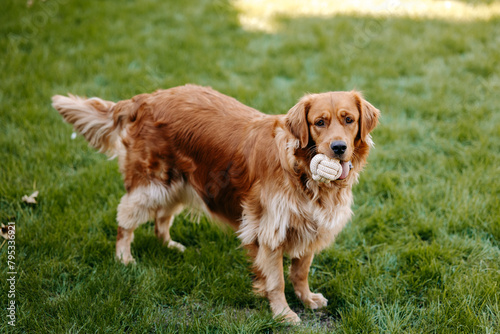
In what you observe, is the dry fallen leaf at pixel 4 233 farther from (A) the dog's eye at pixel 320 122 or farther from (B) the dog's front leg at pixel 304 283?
(A) the dog's eye at pixel 320 122

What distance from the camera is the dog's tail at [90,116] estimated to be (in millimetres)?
3664

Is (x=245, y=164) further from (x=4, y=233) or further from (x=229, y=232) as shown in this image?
(x=4, y=233)

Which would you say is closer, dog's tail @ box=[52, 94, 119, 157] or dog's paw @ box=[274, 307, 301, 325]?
dog's paw @ box=[274, 307, 301, 325]

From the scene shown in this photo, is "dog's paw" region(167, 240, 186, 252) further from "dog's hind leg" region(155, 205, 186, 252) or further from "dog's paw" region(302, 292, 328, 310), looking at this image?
"dog's paw" region(302, 292, 328, 310)

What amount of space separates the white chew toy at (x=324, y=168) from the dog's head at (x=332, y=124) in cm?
4

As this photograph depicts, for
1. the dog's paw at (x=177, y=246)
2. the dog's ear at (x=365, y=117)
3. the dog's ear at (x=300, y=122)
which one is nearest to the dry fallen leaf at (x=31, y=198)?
the dog's paw at (x=177, y=246)

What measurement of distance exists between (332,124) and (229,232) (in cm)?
143

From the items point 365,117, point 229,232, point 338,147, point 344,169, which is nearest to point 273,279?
point 229,232

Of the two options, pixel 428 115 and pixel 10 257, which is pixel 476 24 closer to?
pixel 428 115

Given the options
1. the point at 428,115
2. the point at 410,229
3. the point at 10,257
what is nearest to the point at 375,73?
the point at 428,115

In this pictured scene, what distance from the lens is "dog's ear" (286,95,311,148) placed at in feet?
9.05

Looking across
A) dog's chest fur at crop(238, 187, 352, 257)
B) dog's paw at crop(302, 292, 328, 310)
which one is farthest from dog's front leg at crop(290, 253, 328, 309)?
dog's chest fur at crop(238, 187, 352, 257)

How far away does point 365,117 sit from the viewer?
2881mm

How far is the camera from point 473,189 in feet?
13.4
